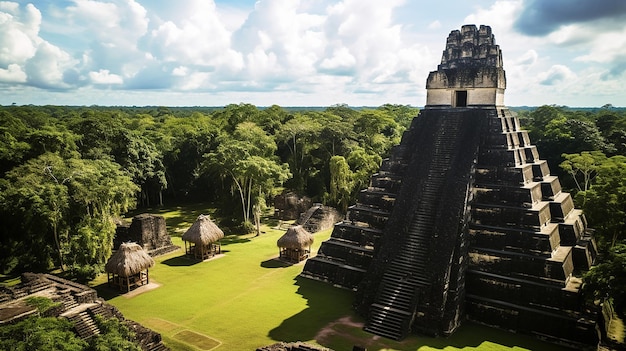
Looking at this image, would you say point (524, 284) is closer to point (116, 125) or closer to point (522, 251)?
point (522, 251)

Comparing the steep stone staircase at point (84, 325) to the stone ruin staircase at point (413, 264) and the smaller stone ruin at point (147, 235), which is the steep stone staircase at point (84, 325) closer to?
the smaller stone ruin at point (147, 235)

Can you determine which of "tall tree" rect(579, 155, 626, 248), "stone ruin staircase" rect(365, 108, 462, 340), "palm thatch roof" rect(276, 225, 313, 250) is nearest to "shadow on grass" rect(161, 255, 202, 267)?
"palm thatch roof" rect(276, 225, 313, 250)

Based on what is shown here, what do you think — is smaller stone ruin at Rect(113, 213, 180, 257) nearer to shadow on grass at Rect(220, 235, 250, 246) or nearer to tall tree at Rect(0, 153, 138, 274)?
tall tree at Rect(0, 153, 138, 274)

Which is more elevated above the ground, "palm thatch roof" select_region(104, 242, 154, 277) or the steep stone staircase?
"palm thatch roof" select_region(104, 242, 154, 277)

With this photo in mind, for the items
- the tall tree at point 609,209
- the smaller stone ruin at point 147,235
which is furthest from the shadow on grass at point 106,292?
the tall tree at point 609,209

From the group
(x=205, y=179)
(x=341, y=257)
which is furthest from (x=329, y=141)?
(x=341, y=257)

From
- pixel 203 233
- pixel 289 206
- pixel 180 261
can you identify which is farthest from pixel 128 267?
pixel 289 206
